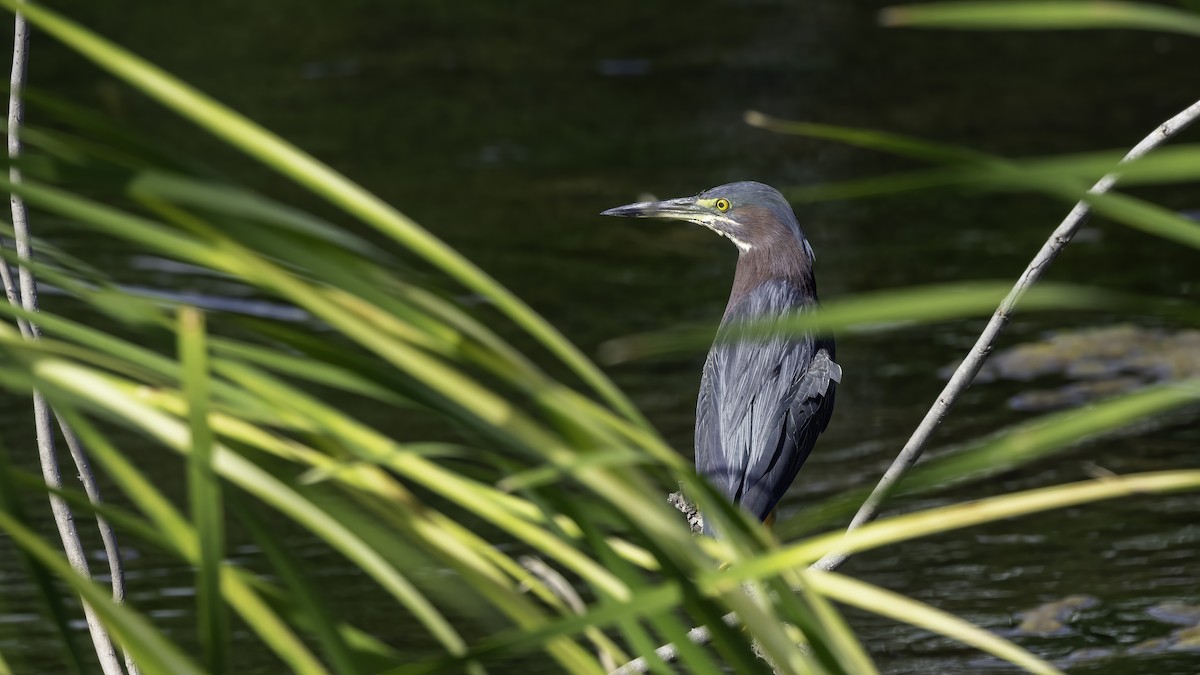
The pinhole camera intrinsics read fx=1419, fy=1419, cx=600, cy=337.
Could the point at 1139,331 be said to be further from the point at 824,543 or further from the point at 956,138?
the point at 824,543

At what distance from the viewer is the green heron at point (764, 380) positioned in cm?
321

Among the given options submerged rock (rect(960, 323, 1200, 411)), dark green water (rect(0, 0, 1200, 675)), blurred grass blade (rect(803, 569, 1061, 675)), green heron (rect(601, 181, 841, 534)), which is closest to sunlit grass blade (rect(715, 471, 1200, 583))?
blurred grass blade (rect(803, 569, 1061, 675))

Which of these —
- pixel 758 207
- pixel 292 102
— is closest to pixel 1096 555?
pixel 758 207

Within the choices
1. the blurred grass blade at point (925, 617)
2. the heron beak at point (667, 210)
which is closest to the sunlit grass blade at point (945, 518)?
the blurred grass blade at point (925, 617)

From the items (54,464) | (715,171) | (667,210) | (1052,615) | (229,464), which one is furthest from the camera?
(715,171)

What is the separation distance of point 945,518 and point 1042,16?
1.13ft

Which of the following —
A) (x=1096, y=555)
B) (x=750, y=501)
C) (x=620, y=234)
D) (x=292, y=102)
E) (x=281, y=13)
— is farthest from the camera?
(x=281, y=13)

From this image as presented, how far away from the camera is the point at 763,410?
10.8 ft

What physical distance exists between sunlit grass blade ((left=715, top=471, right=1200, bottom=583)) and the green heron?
6.79 ft

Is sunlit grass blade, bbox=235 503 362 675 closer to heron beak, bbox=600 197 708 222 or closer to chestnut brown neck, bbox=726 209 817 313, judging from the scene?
heron beak, bbox=600 197 708 222

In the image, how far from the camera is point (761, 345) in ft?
10.7

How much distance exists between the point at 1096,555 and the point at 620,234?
4466 mm

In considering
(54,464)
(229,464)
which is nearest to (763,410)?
(54,464)

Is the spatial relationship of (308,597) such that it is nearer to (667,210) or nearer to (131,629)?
(131,629)
